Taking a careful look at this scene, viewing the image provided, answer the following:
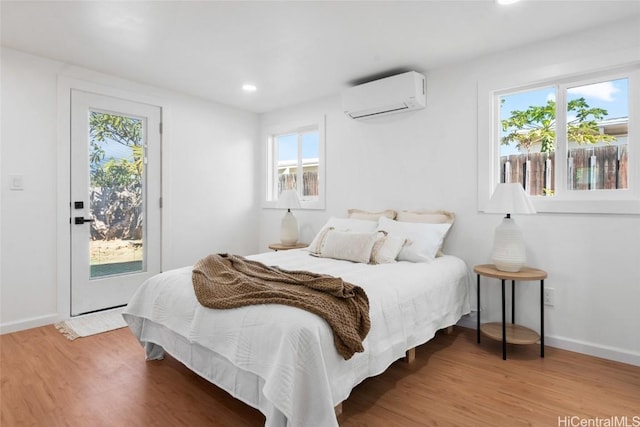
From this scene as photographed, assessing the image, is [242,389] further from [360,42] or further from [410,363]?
[360,42]

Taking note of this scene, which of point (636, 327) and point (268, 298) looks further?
point (636, 327)

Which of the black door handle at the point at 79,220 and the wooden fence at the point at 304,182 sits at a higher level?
the wooden fence at the point at 304,182

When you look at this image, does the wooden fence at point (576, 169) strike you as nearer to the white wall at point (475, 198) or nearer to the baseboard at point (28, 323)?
the white wall at point (475, 198)

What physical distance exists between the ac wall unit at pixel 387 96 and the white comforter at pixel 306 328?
5.03 feet

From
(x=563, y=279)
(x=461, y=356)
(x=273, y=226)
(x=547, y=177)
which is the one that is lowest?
(x=461, y=356)

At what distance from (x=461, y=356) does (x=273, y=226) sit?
9.74 ft

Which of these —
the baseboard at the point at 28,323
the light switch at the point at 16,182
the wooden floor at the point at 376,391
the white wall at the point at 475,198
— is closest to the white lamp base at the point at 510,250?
the white wall at the point at 475,198

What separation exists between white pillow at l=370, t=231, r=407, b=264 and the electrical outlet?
116 cm

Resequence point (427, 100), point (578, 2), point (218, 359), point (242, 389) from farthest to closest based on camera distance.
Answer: point (427, 100) < point (578, 2) < point (218, 359) < point (242, 389)

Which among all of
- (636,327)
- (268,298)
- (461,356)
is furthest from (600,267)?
(268,298)

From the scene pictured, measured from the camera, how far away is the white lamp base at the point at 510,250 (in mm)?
2545

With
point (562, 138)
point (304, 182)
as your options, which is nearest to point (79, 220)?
point (304, 182)

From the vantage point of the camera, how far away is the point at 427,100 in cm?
334

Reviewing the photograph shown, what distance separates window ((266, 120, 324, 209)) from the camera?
430 centimetres
